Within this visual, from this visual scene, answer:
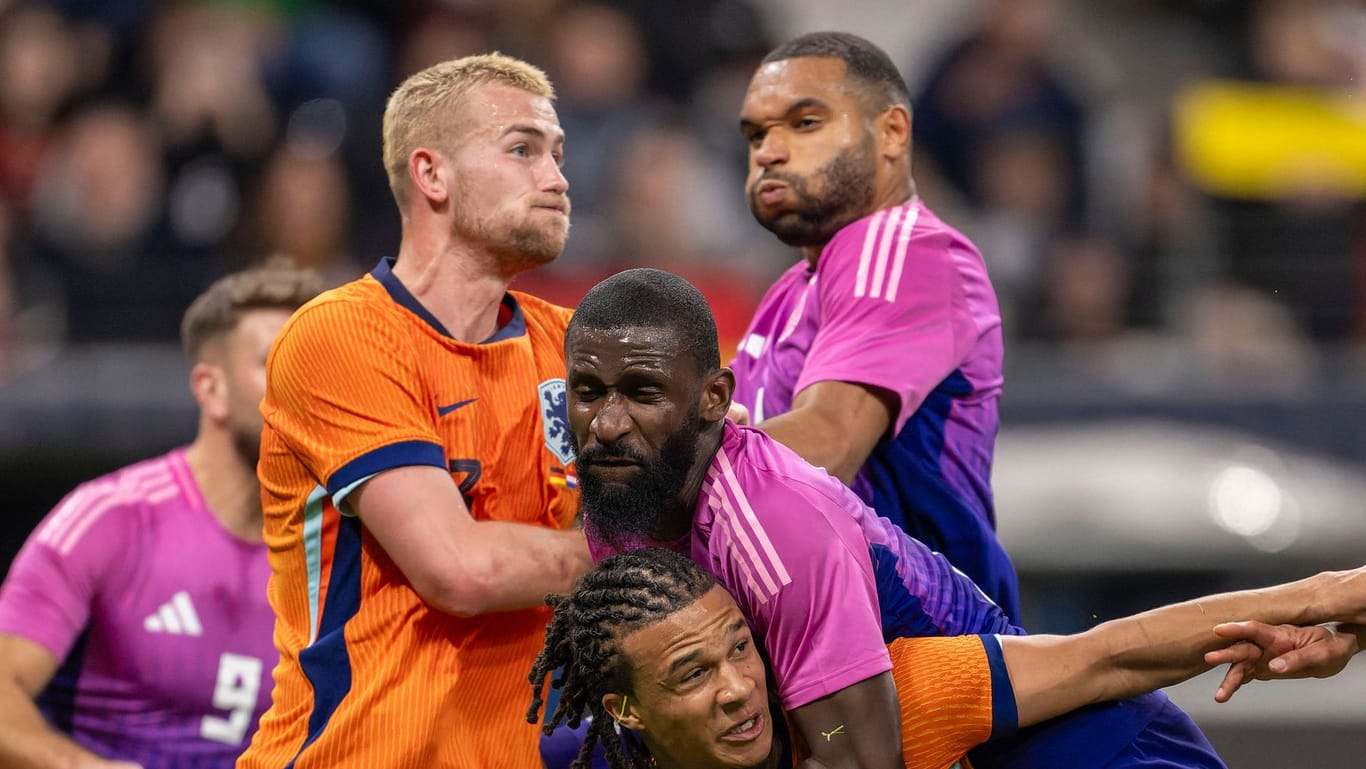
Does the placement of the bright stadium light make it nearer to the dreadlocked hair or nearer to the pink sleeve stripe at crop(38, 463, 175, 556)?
the pink sleeve stripe at crop(38, 463, 175, 556)

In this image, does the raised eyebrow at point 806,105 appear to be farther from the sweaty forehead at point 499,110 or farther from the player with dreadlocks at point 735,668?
the player with dreadlocks at point 735,668

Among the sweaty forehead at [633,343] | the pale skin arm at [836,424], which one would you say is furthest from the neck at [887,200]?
the sweaty forehead at [633,343]

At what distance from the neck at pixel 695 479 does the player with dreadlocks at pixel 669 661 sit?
3.0 inches

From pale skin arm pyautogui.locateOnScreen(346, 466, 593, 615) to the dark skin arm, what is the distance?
68 centimetres

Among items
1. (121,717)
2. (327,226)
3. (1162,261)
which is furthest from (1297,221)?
(121,717)

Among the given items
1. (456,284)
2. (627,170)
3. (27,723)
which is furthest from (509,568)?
(627,170)

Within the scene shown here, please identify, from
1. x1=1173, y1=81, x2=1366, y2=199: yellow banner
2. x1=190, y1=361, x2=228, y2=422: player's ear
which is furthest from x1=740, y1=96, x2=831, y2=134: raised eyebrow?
x1=1173, y1=81, x2=1366, y2=199: yellow banner

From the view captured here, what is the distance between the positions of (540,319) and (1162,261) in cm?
602

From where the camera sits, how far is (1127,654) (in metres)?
3.79

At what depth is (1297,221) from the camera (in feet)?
32.2

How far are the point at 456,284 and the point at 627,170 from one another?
203 inches

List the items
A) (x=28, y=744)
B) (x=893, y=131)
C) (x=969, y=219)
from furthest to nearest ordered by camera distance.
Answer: (x=969, y=219) < (x=28, y=744) < (x=893, y=131)

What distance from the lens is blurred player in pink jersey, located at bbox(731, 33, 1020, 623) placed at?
170 inches

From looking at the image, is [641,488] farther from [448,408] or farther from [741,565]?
[448,408]
